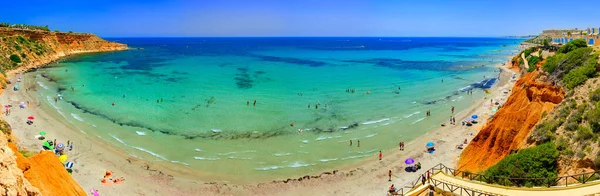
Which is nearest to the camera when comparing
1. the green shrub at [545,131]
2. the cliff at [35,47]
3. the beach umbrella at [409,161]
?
the green shrub at [545,131]

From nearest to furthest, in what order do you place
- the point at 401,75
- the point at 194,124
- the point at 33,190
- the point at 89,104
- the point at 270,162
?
the point at 33,190 < the point at 270,162 < the point at 194,124 < the point at 89,104 < the point at 401,75

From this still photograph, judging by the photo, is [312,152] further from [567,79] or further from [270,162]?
[567,79]

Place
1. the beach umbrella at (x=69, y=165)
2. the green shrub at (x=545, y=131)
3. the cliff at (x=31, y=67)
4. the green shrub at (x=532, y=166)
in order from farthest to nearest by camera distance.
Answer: the beach umbrella at (x=69, y=165) → the green shrub at (x=545, y=131) → the green shrub at (x=532, y=166) → the cliff at (x=31, y=67)

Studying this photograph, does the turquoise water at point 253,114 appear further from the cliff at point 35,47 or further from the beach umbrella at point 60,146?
the cliff at point 35,47

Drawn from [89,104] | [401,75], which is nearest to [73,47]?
[89,104]

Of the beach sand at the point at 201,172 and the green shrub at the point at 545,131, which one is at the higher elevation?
the green shrub at the point at 545,131

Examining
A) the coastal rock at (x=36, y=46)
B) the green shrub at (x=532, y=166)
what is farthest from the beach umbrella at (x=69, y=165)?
the coastal rock at (x=36, y=46)

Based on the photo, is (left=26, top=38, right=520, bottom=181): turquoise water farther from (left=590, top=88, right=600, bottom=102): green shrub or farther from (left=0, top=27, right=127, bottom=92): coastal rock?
(left=590, top=88, right=600, bottom=102): green shrub

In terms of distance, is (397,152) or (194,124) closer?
(397,152)
